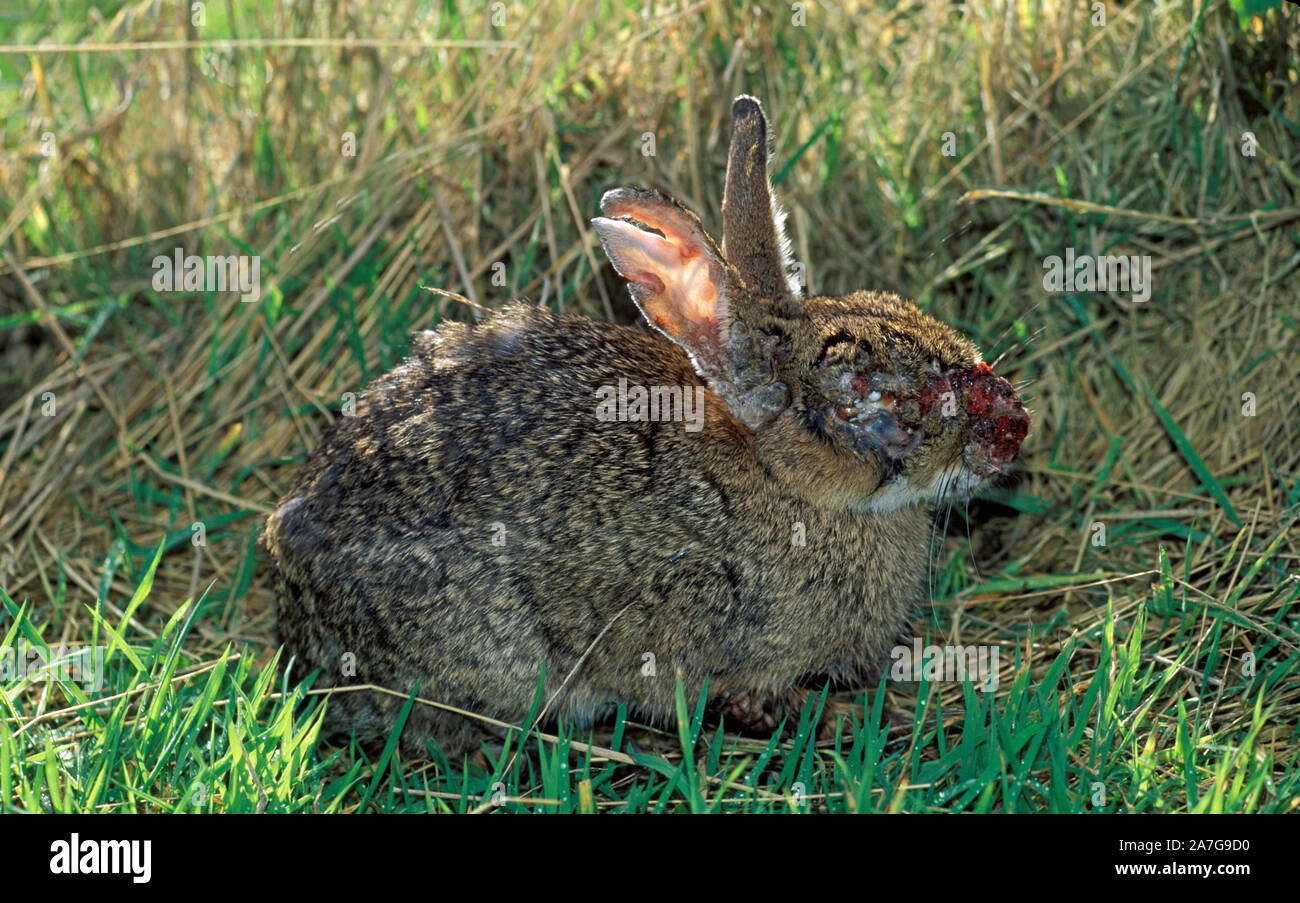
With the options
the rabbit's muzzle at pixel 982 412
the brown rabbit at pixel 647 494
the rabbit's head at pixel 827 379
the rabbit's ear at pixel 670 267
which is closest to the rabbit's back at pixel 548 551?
the brown rabbit at pixel 647 494

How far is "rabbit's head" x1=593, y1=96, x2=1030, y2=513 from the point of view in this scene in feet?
14.6

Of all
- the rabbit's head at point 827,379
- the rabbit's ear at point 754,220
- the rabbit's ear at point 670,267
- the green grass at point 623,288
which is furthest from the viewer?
the green grass at point 623,288

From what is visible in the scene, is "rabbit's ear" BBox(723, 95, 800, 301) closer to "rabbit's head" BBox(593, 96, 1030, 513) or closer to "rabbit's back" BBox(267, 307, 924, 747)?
"rabbit's head" BBox(593, 96, 1030, 513)

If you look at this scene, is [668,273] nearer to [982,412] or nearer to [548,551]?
[548,551]

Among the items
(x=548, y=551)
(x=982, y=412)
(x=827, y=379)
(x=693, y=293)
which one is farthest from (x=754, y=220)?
(x=548, y=551)

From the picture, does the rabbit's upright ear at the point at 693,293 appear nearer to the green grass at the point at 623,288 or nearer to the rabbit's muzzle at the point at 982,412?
the rabbit's muzzle at the point at 982,412

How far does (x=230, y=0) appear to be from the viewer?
6.47 m

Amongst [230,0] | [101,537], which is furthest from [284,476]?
[230,0]

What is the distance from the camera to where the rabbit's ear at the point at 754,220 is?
4730 mm

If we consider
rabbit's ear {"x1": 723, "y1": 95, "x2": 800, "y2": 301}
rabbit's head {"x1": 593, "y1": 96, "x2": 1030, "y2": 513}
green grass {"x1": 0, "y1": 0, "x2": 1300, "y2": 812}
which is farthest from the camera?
green grass {"x1": 0, "y1": 0, "x2": 1300, "y2": 812}

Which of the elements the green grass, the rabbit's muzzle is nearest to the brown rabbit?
the rabbit's muzzle

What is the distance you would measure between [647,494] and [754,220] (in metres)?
1.06

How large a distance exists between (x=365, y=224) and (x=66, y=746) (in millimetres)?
2852
